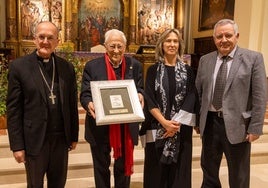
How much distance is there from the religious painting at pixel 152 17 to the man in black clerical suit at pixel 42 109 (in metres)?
Result: 8.16

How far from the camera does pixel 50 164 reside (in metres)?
2.20

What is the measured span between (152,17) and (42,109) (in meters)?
8.62

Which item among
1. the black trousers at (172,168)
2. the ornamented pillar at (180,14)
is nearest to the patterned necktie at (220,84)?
the black trousers at (172,168)

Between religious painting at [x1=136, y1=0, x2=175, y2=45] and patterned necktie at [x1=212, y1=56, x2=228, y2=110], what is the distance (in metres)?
7.87

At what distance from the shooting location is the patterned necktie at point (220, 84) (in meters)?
2.42

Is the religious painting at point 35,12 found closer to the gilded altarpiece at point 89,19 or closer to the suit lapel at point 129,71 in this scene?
the gilded altarpiece at point 89,19

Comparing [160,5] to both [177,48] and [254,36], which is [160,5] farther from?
[177,48]

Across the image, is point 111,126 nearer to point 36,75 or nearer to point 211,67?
point 36,75

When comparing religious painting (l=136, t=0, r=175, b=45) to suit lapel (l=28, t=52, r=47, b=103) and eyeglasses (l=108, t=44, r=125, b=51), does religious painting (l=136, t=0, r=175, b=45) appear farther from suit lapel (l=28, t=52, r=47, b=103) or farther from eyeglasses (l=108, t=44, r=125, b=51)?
suit lapel (l=28, t=52, r=47, b=103)

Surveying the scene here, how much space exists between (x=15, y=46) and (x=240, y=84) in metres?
8.07

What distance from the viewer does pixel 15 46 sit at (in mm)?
9094

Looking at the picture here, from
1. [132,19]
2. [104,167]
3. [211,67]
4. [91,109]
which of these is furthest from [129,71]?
→ [132,19]

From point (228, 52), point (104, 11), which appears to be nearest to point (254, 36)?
point (228, 52)

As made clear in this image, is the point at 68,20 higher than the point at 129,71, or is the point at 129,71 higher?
the point at 68,20
